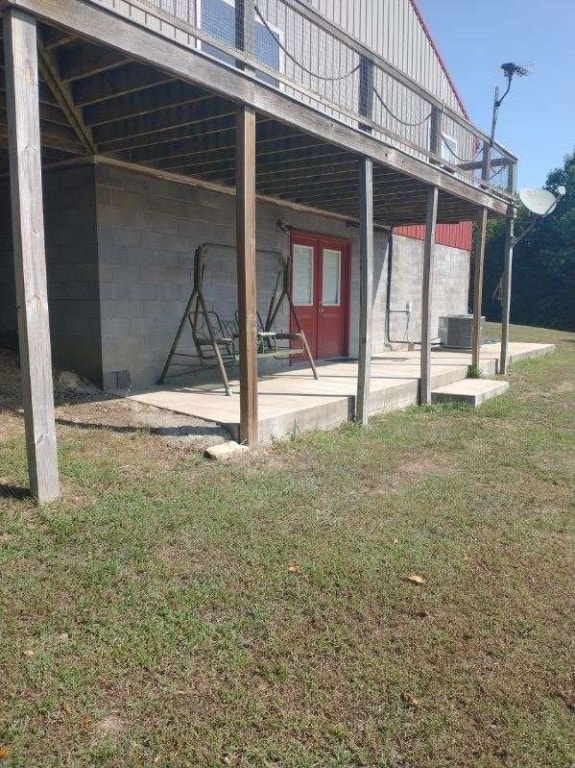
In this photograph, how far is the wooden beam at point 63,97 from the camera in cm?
468

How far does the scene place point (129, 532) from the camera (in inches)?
130

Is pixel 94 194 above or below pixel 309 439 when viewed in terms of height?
above

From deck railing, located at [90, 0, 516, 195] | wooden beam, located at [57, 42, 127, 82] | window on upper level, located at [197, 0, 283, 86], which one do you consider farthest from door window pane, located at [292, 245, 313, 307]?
wooden beam, located at [57, 42, 127, 82]

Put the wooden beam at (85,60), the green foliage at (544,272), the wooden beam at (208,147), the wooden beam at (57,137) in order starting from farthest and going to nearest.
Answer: the green foliage at (544,272) → the wooden beam at (208,147) → the wooden beam at (57,137) → the wooden beam at (85,60)

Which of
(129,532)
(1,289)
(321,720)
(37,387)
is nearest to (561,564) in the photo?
(321,720)

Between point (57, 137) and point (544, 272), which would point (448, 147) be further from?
point (544, 272)

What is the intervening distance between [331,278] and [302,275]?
857mm

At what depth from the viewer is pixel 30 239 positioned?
11.0ft

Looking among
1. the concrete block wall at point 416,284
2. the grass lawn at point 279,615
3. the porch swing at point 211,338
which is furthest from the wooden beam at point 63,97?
the concrete block wall at point 416,284

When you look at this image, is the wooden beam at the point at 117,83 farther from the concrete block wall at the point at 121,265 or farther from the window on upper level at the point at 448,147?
the window on upper level at the point at 448,147

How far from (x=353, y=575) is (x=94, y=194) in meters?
4.98

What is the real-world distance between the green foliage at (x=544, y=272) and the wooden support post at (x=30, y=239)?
27.0 m

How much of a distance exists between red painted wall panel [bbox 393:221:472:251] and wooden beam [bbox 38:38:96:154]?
732 centimetres

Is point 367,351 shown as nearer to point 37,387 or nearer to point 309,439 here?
point 309,439
